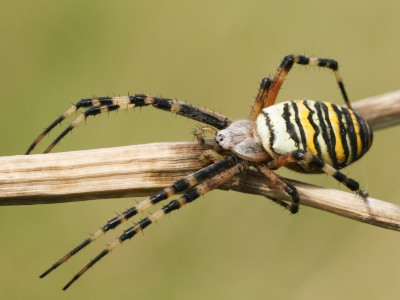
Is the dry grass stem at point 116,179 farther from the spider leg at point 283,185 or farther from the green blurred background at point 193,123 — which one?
the green blurred background at point 193,123

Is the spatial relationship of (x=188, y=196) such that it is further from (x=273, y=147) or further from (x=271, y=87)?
(x=271, y=87)

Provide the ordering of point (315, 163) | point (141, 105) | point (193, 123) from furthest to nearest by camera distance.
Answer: point (193, 123)
point (141, 105)
point (315, 163)

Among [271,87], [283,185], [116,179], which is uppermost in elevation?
[271,87]

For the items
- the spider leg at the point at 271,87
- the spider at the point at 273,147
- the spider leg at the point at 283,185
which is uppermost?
the spider leg at the point at 271,87

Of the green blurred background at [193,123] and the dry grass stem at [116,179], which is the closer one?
the dry grass stem at [116,179]

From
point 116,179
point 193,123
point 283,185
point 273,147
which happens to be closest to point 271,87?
point 273,147

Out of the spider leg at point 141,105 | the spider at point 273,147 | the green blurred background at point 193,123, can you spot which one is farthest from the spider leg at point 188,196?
the green blurred background at point 193,123

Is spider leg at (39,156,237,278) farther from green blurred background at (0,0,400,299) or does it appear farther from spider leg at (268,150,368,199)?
green blurred background at (0,0,400,299)
